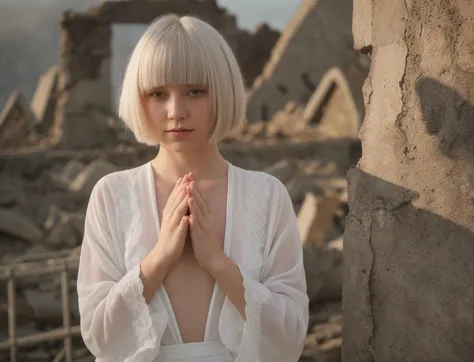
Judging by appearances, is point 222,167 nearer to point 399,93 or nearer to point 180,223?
point 180,223

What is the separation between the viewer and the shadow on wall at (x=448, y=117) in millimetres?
1700

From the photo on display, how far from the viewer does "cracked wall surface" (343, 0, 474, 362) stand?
5.63ft

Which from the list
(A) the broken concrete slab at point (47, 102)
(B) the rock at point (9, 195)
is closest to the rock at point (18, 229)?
(B) the rock at point (9, 195)

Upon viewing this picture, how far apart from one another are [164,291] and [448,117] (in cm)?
89

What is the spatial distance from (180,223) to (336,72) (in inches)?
468

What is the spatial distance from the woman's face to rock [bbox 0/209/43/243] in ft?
15.2

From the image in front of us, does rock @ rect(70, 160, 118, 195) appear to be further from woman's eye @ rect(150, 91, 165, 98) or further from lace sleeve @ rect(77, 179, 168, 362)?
woman's eye @ rect(150, 91, 165, 98)

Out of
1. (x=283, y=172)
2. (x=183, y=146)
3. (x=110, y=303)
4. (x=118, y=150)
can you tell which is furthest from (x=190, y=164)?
(x=118, y=150)

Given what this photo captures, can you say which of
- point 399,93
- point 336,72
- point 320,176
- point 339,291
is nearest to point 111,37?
point 336,72

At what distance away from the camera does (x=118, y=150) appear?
995 centimetres

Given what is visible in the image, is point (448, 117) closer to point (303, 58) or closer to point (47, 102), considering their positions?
point (303, 58)

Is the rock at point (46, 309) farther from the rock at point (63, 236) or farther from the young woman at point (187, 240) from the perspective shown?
the young woman at point (187, 240)

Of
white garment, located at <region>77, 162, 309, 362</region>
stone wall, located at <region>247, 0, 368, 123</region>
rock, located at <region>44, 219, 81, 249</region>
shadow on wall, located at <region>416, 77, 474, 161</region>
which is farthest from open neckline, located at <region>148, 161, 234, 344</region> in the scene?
stone wall, located at <region>247, 0, 368, 123</region>

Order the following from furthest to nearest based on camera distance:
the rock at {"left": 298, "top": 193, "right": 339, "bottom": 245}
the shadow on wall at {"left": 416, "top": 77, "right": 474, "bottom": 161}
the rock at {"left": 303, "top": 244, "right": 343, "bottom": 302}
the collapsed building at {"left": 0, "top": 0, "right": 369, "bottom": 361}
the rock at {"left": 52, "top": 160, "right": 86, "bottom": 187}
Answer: the rock at {"left": 52, "top": 160, "right": 86, "bottom": 187} → the rock at {"left": 298, "top": 193, "right": 339, "bottom": 245} → the rock at {"left": 303, "top": 244, "right": 343, "bottom": 302} → the collapsed building at {"left": 0, "top": 0, "right": 369, "bottom": 361} → the shadow on wall at {"left": 416, "top": 77, "right": 474, "bottom": 161}
